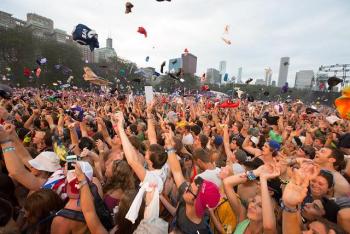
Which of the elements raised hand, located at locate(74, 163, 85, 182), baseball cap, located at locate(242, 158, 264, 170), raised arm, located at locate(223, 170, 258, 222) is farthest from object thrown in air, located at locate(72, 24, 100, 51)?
raised arm, located at locate(223, 170, 258, 222)

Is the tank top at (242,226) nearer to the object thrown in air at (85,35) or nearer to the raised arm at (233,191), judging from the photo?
the raised arm at (233,191)

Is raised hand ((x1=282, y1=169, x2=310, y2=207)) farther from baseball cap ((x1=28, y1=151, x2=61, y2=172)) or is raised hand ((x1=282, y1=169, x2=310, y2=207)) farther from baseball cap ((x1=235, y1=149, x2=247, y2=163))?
baseball cap ((x1=28, y1=151, x2=61, y2=172))

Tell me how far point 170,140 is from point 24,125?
545cm

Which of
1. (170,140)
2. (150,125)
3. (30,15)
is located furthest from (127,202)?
(30,15)

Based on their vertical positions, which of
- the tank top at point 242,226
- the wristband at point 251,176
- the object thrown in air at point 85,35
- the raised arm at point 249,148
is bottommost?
the tank top at point 242,226

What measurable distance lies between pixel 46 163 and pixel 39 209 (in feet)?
2.90

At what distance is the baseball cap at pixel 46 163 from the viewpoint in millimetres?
3230

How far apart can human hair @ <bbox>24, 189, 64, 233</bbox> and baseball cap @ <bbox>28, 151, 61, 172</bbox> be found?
0.73 m

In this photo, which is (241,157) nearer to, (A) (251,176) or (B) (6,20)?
(A) (251,176)

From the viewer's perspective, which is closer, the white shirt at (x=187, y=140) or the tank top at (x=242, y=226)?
the tank top at (x=242, y=226)

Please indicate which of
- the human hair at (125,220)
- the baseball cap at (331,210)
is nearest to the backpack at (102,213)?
the human hair at (125,220)

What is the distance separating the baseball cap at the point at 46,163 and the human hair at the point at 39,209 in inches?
28.6

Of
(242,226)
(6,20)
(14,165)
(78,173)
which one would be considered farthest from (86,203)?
(6,20)

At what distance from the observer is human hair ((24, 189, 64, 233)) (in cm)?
251
